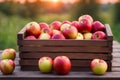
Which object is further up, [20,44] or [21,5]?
[21,5]

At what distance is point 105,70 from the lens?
2299 mm

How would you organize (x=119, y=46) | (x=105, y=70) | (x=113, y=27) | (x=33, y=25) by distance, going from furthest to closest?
1. (x=113, y=27)
2. (x=119, y=46)
3. (x=33, y=25)
4. (x=105, y=70)

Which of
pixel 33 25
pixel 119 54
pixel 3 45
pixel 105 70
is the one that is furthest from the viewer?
pixel 3 45

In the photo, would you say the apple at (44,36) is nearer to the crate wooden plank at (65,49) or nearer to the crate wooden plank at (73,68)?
the crate wooden plank at (65,49)

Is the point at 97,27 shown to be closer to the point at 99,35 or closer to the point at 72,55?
the point at 99,35

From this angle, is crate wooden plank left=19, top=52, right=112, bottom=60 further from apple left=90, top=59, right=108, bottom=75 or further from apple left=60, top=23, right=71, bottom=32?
apple left=60, top=23, right=71, bottom=32

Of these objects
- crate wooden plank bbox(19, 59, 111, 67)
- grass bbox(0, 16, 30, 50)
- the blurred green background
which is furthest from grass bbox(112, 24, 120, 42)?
crate wooden plank bbox(19, 59, 111, 67)

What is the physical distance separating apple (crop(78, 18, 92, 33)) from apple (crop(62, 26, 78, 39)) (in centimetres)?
9

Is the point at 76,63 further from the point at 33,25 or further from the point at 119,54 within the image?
the point at 119,54

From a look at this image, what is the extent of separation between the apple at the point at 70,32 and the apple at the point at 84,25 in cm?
9

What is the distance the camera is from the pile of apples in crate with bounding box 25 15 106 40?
241cm

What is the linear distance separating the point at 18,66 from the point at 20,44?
209 millimetres

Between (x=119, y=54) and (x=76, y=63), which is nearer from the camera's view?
(x=76, y=63)

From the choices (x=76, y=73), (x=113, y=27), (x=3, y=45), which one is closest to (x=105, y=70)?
(x=76, y=73)
